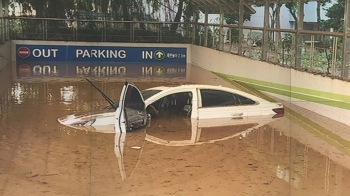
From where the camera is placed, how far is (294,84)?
486 inches

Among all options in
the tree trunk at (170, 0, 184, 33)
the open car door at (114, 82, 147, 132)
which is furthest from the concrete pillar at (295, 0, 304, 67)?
the tree trunk at (170, 0, 184, 33)

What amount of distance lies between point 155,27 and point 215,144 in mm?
18261

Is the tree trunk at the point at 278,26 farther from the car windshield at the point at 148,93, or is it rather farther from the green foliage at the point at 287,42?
the car windshield at the point at 148,93

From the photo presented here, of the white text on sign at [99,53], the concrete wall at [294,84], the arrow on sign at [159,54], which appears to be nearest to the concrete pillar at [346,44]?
the concrete wall at [294,84]

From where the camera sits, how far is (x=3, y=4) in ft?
79.0

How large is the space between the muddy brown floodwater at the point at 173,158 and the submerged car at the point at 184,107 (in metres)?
0.25

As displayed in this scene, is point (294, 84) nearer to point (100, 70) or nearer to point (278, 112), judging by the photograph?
point (278, 112)

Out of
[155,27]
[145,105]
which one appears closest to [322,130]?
[145,105]

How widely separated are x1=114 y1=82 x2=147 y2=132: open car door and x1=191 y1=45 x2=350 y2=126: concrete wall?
3905mm

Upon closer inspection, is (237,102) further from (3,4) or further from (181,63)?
(3,4)

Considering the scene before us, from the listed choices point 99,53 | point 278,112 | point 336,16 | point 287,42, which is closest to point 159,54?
point 99,53

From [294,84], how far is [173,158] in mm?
5967

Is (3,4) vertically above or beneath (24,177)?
above

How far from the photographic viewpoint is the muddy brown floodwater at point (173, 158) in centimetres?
581
